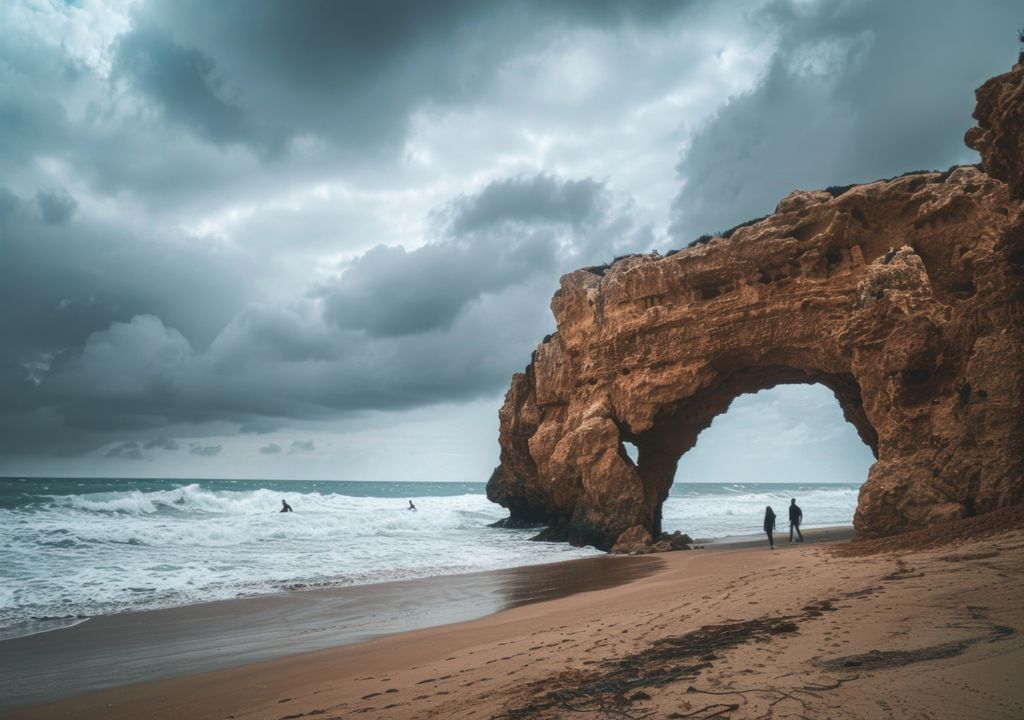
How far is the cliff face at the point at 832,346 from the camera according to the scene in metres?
10.5

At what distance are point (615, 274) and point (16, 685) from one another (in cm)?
2083

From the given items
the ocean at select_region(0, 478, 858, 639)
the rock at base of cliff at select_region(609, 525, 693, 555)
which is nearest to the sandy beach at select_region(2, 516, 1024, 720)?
the ocean at select_region(0, 478, 858, 639)

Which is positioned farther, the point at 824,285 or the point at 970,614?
the point at 824,285

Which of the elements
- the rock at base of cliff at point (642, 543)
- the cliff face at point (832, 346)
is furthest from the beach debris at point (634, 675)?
the rock at base of cliff at point (642, 543)

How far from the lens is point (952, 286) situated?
45.3 feet

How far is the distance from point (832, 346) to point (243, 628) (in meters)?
17.0

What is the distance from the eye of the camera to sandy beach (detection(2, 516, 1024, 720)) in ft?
10.9

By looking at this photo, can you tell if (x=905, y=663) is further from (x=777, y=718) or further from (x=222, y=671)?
(x=222, y=671)

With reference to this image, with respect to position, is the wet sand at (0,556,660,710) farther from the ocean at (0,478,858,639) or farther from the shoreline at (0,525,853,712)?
the ocean at (0,478,858,639)

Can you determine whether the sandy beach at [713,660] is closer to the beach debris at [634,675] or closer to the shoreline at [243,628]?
the beach debris at [634,675]

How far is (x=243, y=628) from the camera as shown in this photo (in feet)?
31.4

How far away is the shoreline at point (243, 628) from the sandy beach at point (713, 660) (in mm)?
646

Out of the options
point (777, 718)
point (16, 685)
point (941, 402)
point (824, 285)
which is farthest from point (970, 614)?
point (824, 285)

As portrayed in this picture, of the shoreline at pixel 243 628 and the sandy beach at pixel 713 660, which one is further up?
the sandy beach at pixel 713 660
